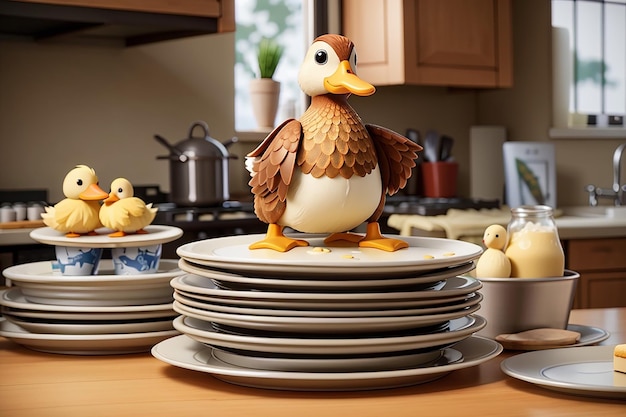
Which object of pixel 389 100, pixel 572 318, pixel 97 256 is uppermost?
pixel 389 100

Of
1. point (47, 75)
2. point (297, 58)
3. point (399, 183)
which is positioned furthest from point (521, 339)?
point (297, 58)

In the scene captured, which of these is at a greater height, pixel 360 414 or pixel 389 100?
pixel 389 100

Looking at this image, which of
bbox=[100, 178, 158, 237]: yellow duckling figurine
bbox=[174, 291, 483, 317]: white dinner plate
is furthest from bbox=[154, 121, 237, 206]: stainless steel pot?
bbox=[174, 291, 483, 317]: white dinner plate

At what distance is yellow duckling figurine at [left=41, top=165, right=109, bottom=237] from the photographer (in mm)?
941

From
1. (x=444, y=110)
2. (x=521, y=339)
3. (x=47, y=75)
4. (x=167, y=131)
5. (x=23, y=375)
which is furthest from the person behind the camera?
(x=444, y=110)

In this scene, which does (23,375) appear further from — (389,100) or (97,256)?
(389,100)

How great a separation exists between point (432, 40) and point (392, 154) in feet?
9.23

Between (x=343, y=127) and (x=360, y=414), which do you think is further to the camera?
(x=343, y=127)

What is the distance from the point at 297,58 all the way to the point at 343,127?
312cm

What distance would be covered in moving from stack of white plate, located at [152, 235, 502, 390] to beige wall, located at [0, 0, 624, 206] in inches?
102

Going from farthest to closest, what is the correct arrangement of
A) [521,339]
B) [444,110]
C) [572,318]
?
[444,110] → [572,318] → [521,339]

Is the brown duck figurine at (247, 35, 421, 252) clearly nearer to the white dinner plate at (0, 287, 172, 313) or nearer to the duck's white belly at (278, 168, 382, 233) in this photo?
A: the duck's white belly at (278, 168, 382, 233)

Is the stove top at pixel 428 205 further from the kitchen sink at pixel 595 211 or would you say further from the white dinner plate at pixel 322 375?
the white dinner plate at pixel 322 375

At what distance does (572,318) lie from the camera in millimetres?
1115
